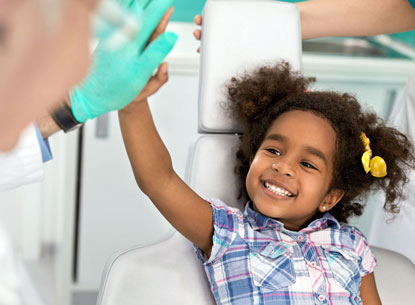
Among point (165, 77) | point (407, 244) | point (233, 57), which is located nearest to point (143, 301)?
point (165, 77)

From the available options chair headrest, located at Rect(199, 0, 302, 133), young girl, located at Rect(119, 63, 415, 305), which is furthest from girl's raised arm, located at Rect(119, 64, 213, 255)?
chair headrest, located at Rect(199, 0, 302, 133)

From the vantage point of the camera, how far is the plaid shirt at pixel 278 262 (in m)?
1.10

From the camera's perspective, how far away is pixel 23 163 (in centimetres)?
81

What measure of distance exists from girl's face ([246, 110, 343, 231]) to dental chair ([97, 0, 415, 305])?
0.10 meters

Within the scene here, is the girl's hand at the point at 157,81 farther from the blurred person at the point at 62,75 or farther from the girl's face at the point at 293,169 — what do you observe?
the girl's face at the point at 293,169

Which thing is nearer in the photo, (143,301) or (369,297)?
(143,301)

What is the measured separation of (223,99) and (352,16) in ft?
1.38

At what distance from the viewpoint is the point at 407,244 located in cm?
151

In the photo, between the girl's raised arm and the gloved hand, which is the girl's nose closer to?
the girl's raised arm

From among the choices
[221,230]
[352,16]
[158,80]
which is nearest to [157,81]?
[158,80]

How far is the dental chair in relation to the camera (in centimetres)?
120

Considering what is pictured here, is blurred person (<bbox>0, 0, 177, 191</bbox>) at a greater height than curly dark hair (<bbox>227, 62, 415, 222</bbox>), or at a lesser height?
greater

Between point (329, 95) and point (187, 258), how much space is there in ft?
1.52

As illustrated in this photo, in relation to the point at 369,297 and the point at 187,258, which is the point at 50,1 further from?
the point at 369,297
